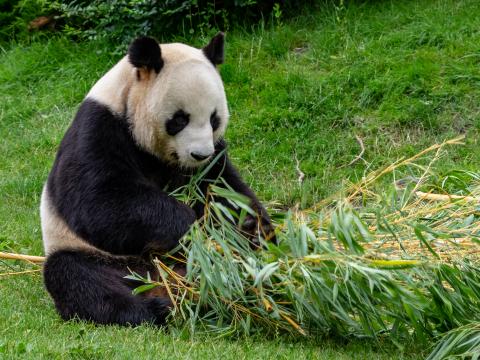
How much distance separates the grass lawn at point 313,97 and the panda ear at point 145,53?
194cm

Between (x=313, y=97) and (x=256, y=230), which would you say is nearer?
(x=256, y=230)

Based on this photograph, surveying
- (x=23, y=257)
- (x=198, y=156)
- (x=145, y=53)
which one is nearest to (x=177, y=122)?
(x=198, y=156)

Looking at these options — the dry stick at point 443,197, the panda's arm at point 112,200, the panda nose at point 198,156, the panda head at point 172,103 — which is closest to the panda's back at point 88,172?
the panda's arm at point 112,200

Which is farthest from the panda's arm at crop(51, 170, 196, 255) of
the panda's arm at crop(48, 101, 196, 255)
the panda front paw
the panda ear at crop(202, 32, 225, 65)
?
the panda ear at crop(202, 32, 225, 65)

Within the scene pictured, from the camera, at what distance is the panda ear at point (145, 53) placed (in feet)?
19.1

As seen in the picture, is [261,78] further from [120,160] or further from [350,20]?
[120,160]

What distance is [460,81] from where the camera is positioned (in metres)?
9.06

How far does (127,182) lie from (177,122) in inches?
19.7

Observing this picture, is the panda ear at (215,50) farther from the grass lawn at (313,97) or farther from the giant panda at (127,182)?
the grass lawn at (313,97)

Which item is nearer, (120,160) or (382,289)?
(382,289)

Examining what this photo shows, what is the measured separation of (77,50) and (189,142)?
5.43m

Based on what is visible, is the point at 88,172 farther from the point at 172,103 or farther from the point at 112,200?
the point at 172,103

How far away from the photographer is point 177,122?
231 inches

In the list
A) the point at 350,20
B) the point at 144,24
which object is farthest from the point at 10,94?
the point at 350,20
